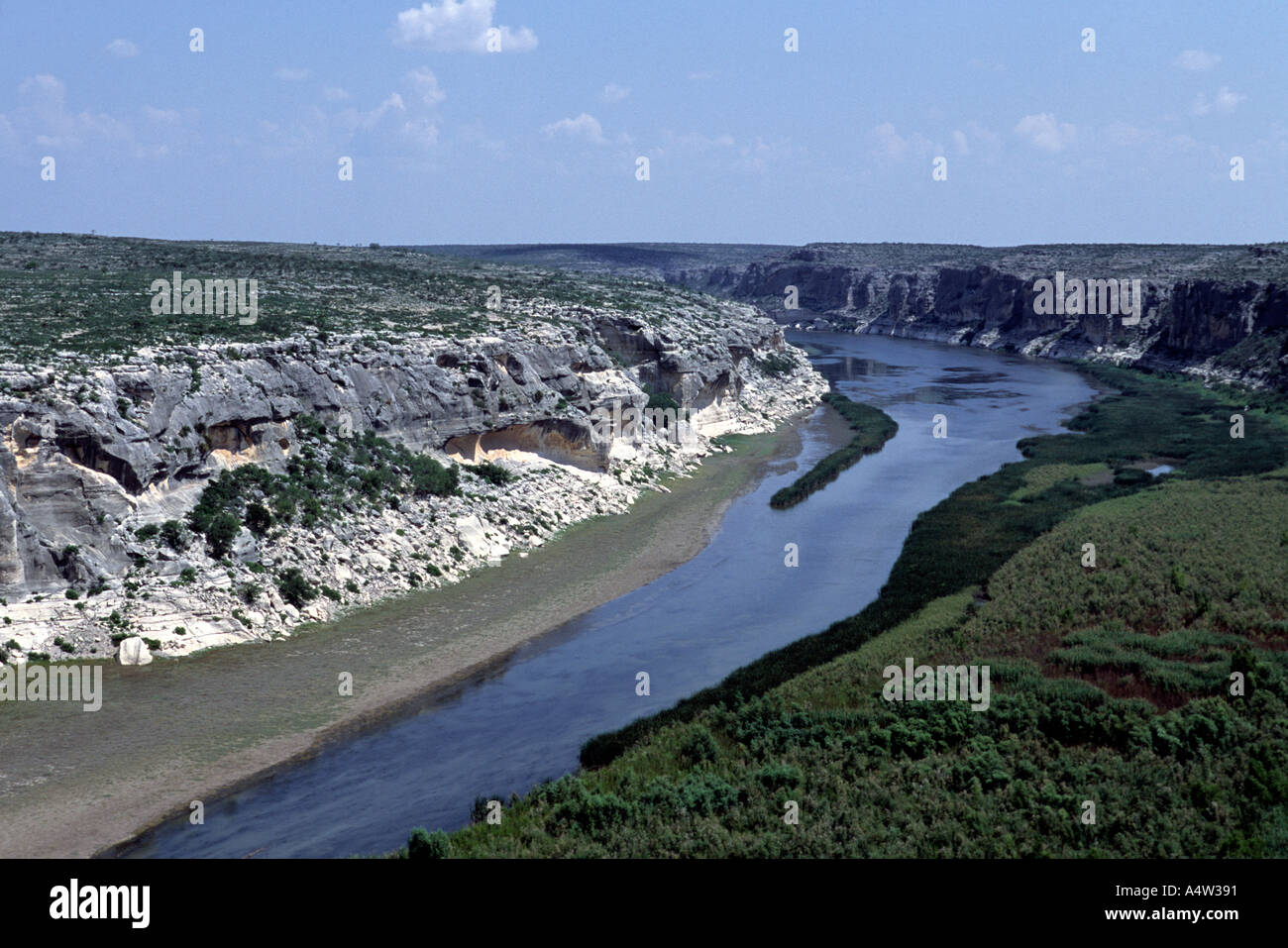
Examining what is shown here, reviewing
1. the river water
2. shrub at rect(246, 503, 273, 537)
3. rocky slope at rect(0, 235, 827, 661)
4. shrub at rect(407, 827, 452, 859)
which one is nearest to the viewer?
shrub at rect(407, 827, 452, 859)

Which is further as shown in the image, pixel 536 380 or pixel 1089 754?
pixel 536 380

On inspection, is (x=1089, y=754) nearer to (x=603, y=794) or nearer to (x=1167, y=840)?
(x=1167, y=840)

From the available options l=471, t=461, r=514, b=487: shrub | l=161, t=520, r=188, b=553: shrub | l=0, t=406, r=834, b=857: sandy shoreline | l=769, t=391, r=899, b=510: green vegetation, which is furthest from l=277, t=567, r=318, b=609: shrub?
l=769, t=391, r=899, b=510: green vegetation

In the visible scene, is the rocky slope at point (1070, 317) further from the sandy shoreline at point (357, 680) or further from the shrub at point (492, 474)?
the shrub at point (492, 474)

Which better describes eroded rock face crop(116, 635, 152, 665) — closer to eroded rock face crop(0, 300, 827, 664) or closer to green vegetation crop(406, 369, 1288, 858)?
eroded rock face crop(0, 300, 827, 664)

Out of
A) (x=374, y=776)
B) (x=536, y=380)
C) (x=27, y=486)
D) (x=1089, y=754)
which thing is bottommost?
(x=374, y=776)

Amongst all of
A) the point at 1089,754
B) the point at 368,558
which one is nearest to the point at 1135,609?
the point at 1089,754
